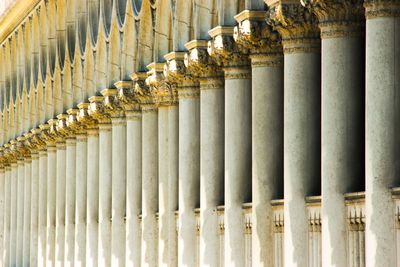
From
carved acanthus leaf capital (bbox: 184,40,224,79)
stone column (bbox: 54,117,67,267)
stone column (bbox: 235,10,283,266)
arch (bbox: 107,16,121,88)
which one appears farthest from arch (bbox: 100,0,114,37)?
stone column (bbox: 235,10,283,266)

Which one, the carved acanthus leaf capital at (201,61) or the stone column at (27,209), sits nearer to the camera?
the carved acanthus leaf capital at (201,61)

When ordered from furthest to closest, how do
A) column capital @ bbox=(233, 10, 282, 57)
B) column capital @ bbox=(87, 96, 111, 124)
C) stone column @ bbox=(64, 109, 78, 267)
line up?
stone column @ bbox=(64, 109, 78, 267) < column capital @ bbox=(87, 96, 111, 124) < column capital @ bbox=(233, 10, 282, 57)

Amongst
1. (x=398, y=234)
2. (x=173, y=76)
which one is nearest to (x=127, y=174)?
(x=173, y=76)

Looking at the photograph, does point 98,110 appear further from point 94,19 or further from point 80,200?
point 80,200

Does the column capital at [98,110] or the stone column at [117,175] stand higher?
the column capital at [98,110]

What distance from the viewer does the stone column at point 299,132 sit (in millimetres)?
32438

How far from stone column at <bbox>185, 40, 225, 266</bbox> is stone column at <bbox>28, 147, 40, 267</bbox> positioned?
79.2 ft

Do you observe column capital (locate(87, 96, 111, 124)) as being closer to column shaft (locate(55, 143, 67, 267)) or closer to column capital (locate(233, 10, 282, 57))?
column shaft (locate(55, 143, 67, 267))

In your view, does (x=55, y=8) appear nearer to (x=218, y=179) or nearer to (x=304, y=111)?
(x=218, y=179)

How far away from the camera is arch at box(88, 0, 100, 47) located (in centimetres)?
5150

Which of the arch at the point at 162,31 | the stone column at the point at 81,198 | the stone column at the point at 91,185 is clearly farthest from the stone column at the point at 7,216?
the arch at the point at 162,31

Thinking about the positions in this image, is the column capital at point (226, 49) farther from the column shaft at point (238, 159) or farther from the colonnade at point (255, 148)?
the column shaft at point (238, 159)

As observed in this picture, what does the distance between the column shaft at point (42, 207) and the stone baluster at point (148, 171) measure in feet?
50.7

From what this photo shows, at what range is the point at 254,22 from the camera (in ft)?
112
